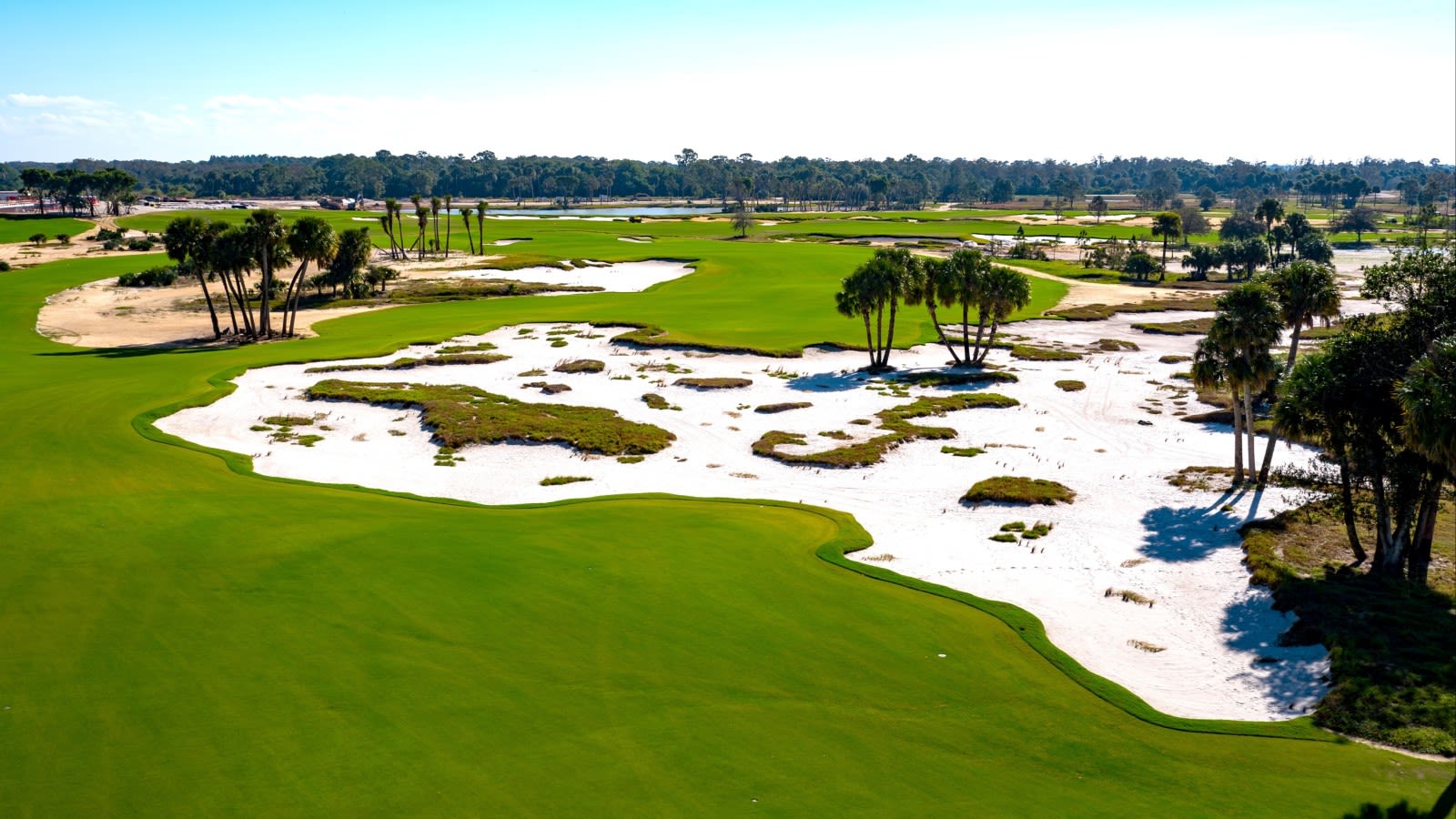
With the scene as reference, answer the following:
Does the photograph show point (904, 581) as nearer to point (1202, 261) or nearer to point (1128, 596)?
point (1128, 596)

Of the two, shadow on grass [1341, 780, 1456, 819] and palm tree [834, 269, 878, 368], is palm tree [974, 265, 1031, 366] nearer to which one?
palm tree [834, 269, 878, 368]

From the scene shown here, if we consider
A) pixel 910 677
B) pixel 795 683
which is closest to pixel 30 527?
pixel 795 683

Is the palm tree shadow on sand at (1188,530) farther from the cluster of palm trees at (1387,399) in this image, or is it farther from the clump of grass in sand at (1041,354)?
the clump of grass in sand at (1041,354)

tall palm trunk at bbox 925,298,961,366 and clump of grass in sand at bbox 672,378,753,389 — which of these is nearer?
clump of grass in sand at bbox 672,378,753,389

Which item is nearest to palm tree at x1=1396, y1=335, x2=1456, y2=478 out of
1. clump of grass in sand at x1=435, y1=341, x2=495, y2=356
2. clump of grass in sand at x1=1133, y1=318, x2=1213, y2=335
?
clump of grass in sand at x1=435, y1=341, x2=495, y2=356

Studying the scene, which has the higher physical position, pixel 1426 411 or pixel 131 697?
pixel 1426 411

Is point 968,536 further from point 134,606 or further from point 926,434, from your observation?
point 134,606

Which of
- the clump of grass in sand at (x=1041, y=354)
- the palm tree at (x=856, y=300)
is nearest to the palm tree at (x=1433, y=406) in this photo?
the palm tree at (x=856, y=300)
